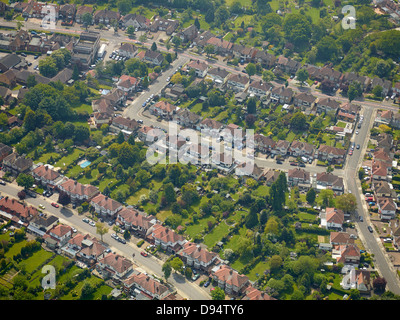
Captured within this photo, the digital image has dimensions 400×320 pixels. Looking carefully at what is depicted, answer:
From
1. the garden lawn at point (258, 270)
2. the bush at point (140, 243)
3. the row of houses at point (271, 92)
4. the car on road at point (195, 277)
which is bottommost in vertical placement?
the car on road at point (195, 277)

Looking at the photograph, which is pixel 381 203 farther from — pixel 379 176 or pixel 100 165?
pixel 100 165

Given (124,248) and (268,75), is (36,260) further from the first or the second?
(268,75)

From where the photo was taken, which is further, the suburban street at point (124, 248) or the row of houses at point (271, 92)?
the row of houses at point (271, 92)

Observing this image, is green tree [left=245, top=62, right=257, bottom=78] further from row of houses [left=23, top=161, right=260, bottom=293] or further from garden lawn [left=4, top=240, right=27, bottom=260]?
garden lawn [left=4, top=240, right=27, bottom=260]

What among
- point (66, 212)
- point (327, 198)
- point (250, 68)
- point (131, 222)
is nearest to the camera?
point (131, 222)

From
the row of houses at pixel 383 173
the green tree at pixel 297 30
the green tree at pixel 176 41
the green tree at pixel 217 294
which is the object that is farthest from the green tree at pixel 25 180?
the green tree at pixel 297 30

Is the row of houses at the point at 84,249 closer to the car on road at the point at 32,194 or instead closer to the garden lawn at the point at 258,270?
the car on road at the point at 32,194

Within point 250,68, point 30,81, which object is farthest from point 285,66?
point 30,81

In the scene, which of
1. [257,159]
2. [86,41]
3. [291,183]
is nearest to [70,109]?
[86,41]

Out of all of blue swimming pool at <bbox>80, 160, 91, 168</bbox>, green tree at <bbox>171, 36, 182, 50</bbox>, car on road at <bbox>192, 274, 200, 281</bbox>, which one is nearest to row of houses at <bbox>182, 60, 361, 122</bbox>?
green tree at <bbox>171, 36, 182, 50</bbox>
